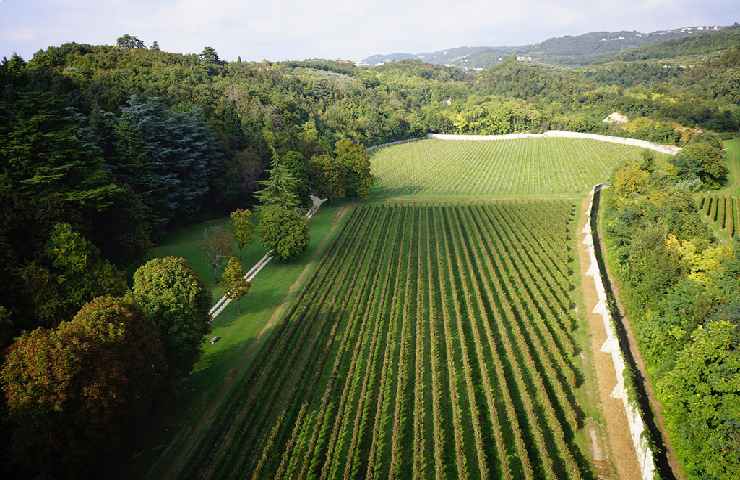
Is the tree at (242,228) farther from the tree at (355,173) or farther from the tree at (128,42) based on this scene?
the tree at (128,42)

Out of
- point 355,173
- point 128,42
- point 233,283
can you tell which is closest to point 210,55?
A: point 128,42

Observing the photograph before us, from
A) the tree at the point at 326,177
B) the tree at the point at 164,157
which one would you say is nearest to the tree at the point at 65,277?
the tree at the point at 164,157

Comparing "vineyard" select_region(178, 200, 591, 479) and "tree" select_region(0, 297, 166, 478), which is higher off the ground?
"tree" select_region(0, 297, 166, 478)

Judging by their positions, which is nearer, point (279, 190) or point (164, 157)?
point (164, 157)

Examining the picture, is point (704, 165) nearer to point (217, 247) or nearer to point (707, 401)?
point (707, 401)

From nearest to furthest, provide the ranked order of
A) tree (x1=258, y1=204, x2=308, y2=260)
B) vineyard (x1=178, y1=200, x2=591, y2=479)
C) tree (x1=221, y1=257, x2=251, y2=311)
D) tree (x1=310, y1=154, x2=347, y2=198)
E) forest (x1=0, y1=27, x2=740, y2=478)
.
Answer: forest (x1=0, y1=27, x2=740, y2=478)
vineyard (x1=178, y1=200, x2=591, y2=479)
tree (x1=221, y1=257, x2=251, y2=311)
tree (x1=258, y1=204, x2=308, y2=260)
tree (x1=310, y1=154, x2=347, y2=198)

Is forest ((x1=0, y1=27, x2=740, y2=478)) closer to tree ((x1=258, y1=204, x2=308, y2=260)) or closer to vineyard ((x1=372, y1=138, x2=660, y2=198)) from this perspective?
tree ((x1=258, y1=204, x2=308, y2=260))

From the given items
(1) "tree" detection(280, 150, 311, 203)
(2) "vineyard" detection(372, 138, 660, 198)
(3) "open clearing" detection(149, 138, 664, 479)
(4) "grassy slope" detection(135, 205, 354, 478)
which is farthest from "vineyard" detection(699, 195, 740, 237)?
(1) "tree" detection(280, 150, 311, 203)
